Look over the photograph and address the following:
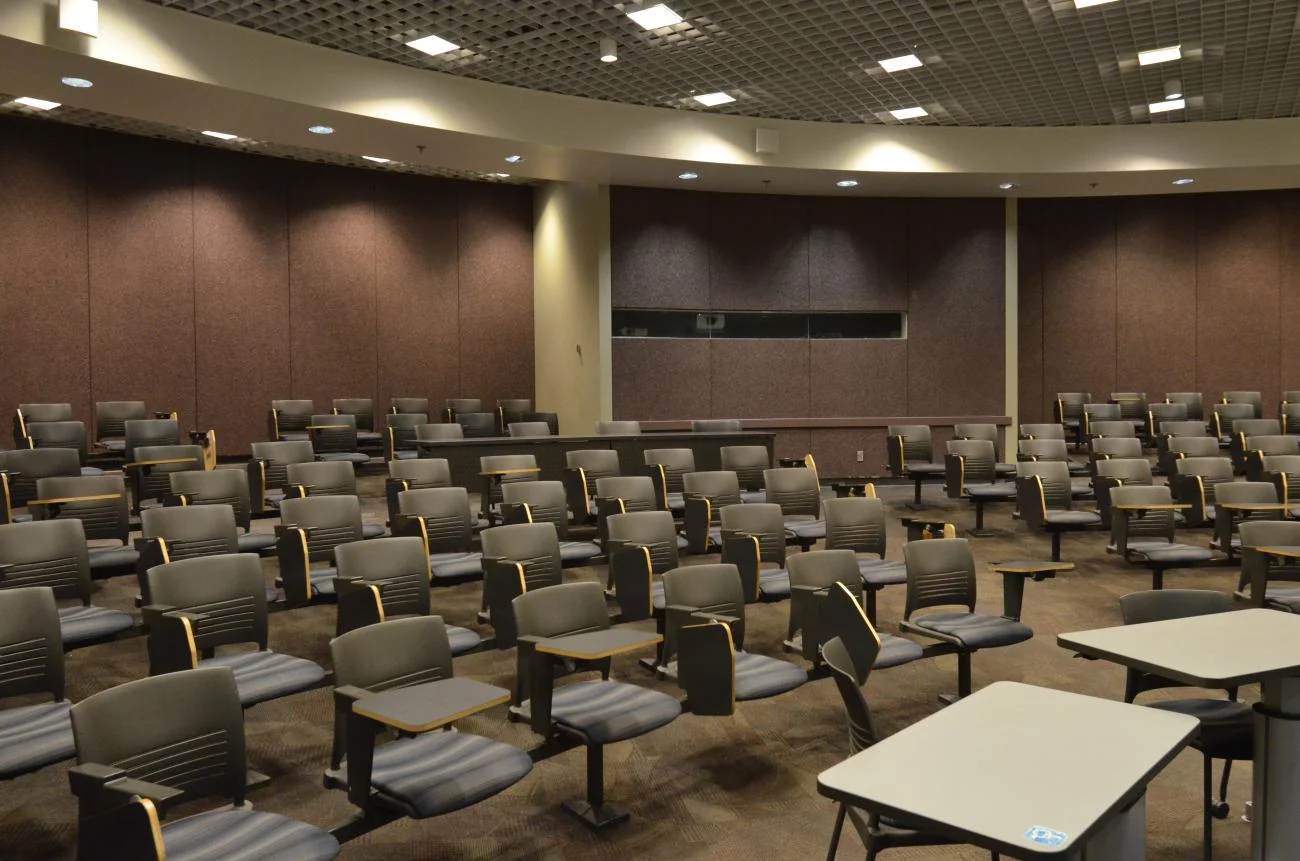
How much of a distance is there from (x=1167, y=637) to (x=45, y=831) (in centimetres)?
389

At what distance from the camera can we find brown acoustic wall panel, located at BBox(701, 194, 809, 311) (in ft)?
41.1

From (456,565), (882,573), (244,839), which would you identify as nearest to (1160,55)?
(882,573)

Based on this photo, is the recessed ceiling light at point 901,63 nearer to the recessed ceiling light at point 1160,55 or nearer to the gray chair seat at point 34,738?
the recessed ceiling light at point 1160,55

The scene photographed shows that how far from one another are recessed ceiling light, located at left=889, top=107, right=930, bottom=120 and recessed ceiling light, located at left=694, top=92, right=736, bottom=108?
1.84m

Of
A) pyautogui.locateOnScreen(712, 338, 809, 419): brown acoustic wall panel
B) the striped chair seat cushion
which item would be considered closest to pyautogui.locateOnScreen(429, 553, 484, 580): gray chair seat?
the striped chair seat cushion

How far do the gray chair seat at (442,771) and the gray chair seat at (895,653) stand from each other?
5.88 ft

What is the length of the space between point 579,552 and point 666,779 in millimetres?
2217

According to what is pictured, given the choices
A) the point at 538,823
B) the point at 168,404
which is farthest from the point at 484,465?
the point at 168,404

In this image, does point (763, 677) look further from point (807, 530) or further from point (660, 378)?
point (660, 378)

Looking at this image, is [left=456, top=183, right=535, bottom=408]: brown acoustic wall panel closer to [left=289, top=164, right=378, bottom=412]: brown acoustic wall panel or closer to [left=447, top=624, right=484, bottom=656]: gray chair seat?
[left=289, top=164, right=378, bottom=412]: brown acoustic wall panel

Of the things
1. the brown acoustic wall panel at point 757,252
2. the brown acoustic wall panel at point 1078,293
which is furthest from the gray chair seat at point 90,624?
the brown acoustic wall panel at point 1078,293

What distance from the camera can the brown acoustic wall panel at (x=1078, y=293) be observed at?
13.6 meters

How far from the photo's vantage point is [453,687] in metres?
3.34

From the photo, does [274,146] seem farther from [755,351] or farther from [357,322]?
A: [755,351]
